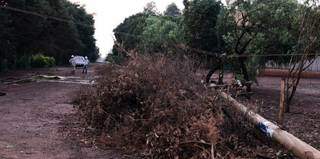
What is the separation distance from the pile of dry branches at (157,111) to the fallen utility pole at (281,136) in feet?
2.02

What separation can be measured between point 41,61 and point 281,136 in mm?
57163

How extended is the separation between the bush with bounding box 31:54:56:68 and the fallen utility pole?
54.2 metres

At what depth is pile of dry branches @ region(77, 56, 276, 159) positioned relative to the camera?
29.4ft

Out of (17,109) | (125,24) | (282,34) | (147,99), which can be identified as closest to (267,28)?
(282,34)

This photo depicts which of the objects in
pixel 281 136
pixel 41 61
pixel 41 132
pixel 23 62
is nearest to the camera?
pixel 281 136

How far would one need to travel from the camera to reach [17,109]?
55.5ft

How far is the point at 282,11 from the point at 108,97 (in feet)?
40.4

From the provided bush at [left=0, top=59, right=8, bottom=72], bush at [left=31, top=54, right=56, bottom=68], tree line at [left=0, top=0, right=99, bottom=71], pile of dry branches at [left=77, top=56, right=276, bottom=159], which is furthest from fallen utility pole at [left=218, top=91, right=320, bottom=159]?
bush at [left=31, top=54, right=56, bottom=68]

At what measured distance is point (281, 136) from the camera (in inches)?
372

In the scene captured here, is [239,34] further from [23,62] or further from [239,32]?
[23,62]

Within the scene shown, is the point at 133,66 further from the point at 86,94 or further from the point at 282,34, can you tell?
the point at 282,34

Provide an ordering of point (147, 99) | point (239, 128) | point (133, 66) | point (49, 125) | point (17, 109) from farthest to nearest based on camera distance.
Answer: point (17, 109) → point (49, 125) → point (133, 66) → point (147, 99) → point (239, 128)

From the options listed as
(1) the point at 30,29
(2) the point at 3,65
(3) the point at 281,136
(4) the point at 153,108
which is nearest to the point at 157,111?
(4) the point at 153,108

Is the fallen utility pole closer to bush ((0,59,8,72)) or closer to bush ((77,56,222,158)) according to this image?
bush ((77,56,222,158))
